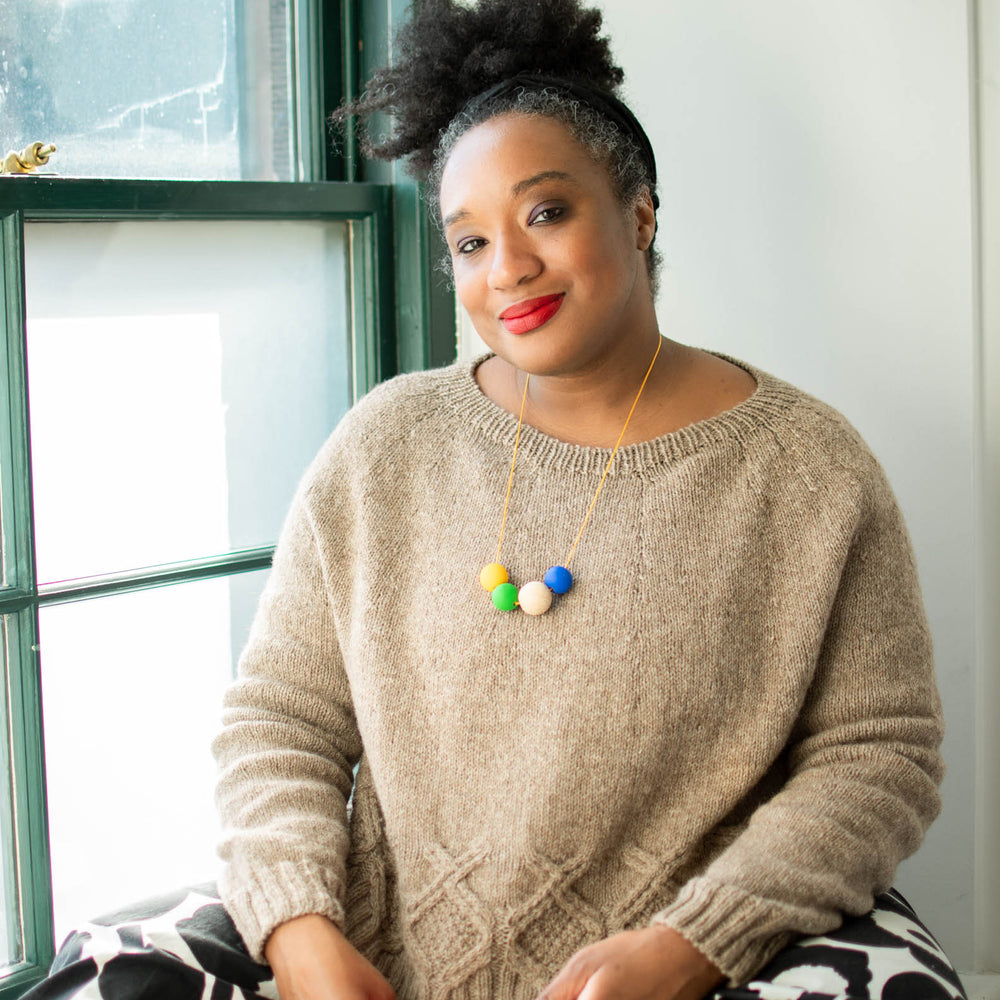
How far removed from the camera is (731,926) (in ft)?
3.82

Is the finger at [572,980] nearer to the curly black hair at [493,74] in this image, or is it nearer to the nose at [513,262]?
the nose at [513,262]

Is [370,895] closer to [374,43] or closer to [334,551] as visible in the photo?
[334,551]

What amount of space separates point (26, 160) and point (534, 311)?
649 mm

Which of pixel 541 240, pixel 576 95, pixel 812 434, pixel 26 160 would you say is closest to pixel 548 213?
pixel 541 240

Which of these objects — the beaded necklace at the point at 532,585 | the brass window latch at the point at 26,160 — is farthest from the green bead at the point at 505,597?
the brass window latch at the point at 26,160

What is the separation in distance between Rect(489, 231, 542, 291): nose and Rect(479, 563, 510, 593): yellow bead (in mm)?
299

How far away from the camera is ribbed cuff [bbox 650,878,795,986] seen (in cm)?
116

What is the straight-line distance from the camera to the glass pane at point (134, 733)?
160cm

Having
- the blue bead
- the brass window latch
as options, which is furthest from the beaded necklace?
the brass window latch

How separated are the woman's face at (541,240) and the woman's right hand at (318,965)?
0.62 meters

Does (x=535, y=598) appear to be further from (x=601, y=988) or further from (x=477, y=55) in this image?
(x=477, y=55)

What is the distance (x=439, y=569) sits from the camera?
138cm

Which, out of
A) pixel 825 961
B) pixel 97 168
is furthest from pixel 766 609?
pixel 97 168

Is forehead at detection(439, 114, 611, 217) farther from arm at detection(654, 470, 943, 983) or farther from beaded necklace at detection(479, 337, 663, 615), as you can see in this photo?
arm at detection(654, 470, 943, 983)
